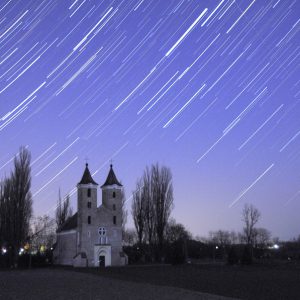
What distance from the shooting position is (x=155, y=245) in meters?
58.2

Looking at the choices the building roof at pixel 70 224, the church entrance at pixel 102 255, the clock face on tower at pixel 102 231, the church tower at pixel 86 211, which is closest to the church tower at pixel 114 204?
the clock face on tower at pixel 102 231

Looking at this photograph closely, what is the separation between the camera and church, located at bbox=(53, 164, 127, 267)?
195 ft

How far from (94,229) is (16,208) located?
13.6m

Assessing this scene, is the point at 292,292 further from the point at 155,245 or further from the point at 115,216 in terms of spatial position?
the point at 115,216

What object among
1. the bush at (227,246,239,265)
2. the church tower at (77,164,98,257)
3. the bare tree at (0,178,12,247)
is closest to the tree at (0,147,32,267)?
the bare tree at (0,178,12,247)

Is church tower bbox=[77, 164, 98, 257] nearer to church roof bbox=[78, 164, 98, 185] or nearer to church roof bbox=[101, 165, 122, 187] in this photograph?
church roof bbox=[78, 164, 98, 185]

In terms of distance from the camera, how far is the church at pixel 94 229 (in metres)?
59.4

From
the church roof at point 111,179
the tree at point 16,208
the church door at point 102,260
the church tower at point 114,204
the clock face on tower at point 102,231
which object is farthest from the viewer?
the church roof at point 111,179

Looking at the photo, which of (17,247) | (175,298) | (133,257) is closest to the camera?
(175,298)

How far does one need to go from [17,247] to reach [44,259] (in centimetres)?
1361

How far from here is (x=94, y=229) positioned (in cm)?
6088

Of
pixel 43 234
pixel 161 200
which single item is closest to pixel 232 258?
pixel 161 200

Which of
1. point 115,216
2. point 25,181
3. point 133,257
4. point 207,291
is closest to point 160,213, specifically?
point 115,216

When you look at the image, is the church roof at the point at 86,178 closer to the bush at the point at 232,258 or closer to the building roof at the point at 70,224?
the building roof at the point at 70,224
